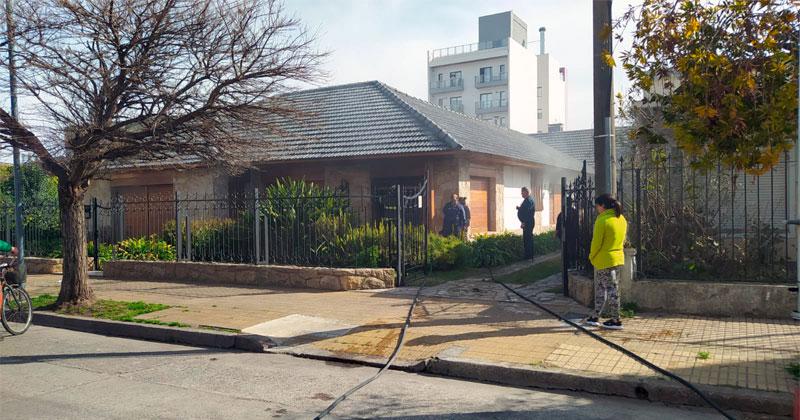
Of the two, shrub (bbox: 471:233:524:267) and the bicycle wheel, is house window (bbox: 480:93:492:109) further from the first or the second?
the bicycle wheel

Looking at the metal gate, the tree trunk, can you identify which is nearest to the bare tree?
the tree trunk

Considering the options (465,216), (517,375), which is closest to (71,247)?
(517,375)

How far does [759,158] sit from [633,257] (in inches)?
109

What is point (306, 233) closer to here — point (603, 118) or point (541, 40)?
point (603, 118)

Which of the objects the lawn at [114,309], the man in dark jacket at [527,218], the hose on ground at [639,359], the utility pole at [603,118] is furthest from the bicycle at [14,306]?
the man in dark jacket at [527,218]

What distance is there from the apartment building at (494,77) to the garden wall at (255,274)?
50.4 metres

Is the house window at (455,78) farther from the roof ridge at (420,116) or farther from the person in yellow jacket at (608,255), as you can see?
the person in yellow jacket at (608,255)

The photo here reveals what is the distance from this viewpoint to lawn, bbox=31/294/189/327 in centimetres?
873

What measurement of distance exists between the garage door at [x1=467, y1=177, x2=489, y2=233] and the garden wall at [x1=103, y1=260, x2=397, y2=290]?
6208 mm

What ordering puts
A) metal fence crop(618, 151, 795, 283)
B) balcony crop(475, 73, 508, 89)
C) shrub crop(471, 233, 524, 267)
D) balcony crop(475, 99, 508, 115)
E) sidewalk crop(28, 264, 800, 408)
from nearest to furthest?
sidewalk crop(28, 264, 800, 408)
metal fence crop(618, 151, 795, 283)
shrub crop(471, 233, 524, 267)
balcony crop(475, 99, 508, 115)
balcony crop(475, 73, 508, 89)

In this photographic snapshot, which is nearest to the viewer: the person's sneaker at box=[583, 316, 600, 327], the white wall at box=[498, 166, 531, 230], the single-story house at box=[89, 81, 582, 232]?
the person's sneaker at box=[583, 316, 600, 327]

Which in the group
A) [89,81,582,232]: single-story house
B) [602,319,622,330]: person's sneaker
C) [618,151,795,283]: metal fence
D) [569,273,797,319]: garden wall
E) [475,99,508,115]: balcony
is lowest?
[602,319,622,330]: person's sneaker

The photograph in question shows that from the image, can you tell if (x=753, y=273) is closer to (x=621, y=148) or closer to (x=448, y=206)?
(x=448, y=206)

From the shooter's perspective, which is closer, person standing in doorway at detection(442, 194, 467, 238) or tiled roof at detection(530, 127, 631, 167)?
person standing in doorway at detection(442, 194, 467, 238)
